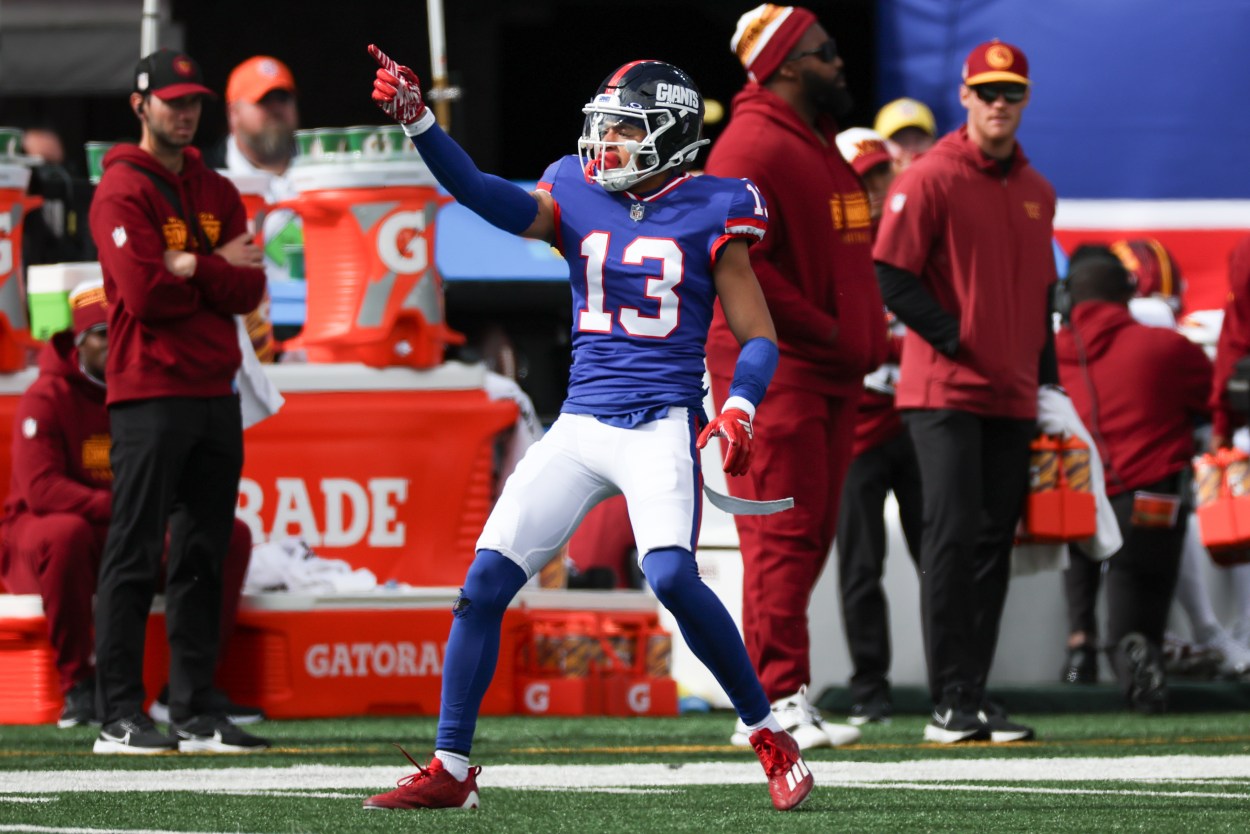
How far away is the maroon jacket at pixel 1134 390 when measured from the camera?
29.1 feet

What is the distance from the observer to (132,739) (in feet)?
21.2

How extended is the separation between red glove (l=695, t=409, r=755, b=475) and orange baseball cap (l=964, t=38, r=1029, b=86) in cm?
254

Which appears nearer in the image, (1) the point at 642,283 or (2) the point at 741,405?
(2) the point at 741,405

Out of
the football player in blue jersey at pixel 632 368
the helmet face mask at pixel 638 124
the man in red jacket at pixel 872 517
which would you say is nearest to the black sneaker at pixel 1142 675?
the man in red jacket at pixel 872 517

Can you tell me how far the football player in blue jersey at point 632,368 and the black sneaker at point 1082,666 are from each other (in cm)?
393

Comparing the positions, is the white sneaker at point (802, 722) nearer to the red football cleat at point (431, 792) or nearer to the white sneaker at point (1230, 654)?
the red football cleat at point (431, 792)

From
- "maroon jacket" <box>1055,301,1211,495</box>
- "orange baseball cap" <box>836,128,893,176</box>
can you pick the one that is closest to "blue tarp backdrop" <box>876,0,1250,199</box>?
"orange baseball cap" <box>836,128,893,176</box>

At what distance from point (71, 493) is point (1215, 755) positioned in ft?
12.3

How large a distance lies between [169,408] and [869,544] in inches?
106

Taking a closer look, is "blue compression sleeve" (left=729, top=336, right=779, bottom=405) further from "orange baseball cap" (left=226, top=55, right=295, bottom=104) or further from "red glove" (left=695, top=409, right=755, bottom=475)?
"orange baseball cap" (left=226, top=55, right=295, bottom=104)

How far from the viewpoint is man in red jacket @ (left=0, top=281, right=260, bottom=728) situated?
7.58m

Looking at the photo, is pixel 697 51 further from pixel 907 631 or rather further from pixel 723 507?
pixel 723 507

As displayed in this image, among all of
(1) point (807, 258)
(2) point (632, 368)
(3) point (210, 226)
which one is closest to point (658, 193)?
(2) point (632, 368)

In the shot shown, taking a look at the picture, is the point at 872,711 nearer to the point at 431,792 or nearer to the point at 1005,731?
the point at 1005,731
